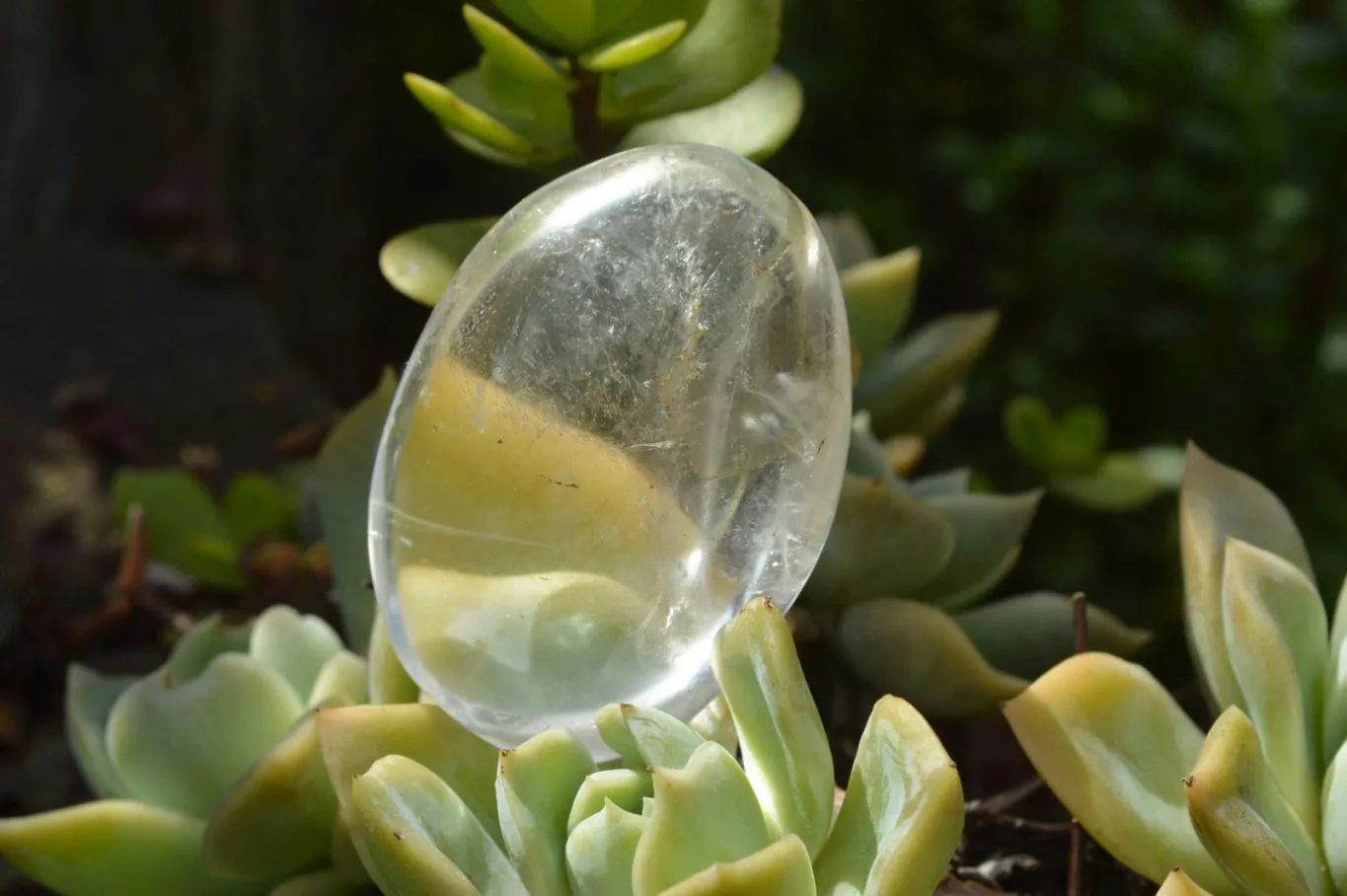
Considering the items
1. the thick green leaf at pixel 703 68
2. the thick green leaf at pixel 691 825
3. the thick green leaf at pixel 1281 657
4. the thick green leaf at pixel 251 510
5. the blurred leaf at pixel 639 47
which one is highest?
the blurred leaf at pixel 639 47

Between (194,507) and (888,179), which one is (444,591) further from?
(888,179)

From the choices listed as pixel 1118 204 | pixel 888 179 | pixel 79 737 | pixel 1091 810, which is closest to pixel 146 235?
pixel 888 179

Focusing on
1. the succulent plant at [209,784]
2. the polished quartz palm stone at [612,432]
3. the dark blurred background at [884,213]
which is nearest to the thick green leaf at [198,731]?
the succulent plant at [209,784]

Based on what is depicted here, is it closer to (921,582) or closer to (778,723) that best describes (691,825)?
(778,723)

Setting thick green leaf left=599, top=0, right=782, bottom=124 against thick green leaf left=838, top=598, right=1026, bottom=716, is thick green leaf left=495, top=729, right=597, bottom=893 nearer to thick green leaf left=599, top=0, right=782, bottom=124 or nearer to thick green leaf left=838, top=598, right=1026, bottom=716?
thick green leaf left=838, top=598, right=1026, bottom=716

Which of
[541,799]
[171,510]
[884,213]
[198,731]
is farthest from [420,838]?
[884,213]

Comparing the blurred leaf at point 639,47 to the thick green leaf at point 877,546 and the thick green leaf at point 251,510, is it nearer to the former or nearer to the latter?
the thick green leaf at point 877,546

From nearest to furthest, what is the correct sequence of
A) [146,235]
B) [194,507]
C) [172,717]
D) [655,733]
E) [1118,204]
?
[655,733] → [172,717] → [194,507] → [1118,204] → [146,235]
